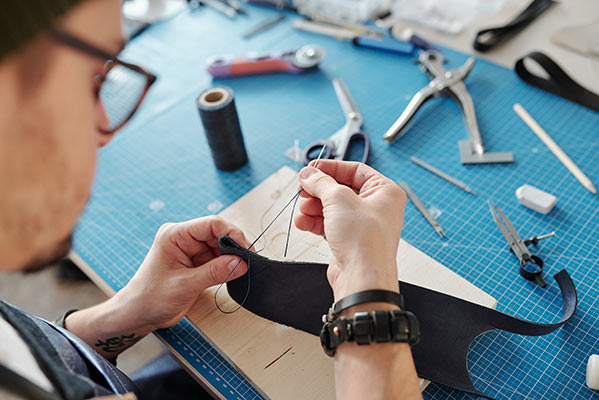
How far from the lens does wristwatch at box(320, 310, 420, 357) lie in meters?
0.80

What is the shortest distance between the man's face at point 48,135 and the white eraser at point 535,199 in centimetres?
117

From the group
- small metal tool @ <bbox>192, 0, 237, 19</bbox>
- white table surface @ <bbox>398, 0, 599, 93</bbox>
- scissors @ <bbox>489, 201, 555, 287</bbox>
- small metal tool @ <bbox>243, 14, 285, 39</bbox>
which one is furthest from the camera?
small metal tool @ <bbox>192, 0, 237, 19</bbox>

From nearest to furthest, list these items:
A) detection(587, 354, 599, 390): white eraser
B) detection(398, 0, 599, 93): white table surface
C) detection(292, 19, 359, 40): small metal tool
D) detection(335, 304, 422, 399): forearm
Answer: detection(335, 304, 422, 399): forearm → detection(587, 354, 599, 390): white eraser → detection(398, 0, 599, 93): white table surface → detection(292, 19, 359, 40): small metal tool

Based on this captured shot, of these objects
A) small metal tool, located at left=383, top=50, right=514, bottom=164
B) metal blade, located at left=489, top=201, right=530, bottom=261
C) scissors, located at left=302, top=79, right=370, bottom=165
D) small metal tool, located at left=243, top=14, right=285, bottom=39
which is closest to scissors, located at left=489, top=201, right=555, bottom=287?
metal blade, located at left=489, top=201, right=530, bottom=261

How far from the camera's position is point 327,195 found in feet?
3.18

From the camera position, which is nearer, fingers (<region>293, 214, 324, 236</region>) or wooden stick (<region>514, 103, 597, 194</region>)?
fingers (<region>293, 214, 324, 236</region>)

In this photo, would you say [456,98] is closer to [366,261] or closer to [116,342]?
[366,261]

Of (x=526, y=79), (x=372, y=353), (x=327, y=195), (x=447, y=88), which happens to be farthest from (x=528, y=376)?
(x=526, y=79)

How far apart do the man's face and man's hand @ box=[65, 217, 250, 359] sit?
0.45 metres

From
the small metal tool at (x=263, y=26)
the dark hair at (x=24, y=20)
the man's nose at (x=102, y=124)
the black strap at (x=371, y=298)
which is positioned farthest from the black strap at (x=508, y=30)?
the dark hair at (x=24, y=20)

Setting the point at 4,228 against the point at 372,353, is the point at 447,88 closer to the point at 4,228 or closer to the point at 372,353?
the point at 372,353

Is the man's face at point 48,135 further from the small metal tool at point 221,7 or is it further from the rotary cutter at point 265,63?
the small metal tool at point 221,7

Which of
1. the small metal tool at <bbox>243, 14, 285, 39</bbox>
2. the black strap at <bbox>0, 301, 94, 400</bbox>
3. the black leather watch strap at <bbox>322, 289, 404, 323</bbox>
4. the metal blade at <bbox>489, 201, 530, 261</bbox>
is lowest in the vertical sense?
the metal blade at <bbox>489, 201, 530, 261</bbox>

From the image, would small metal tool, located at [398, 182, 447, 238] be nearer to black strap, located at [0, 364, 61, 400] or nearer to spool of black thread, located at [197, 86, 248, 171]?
spool of black thread, located at [197, 86, 248, 171]
